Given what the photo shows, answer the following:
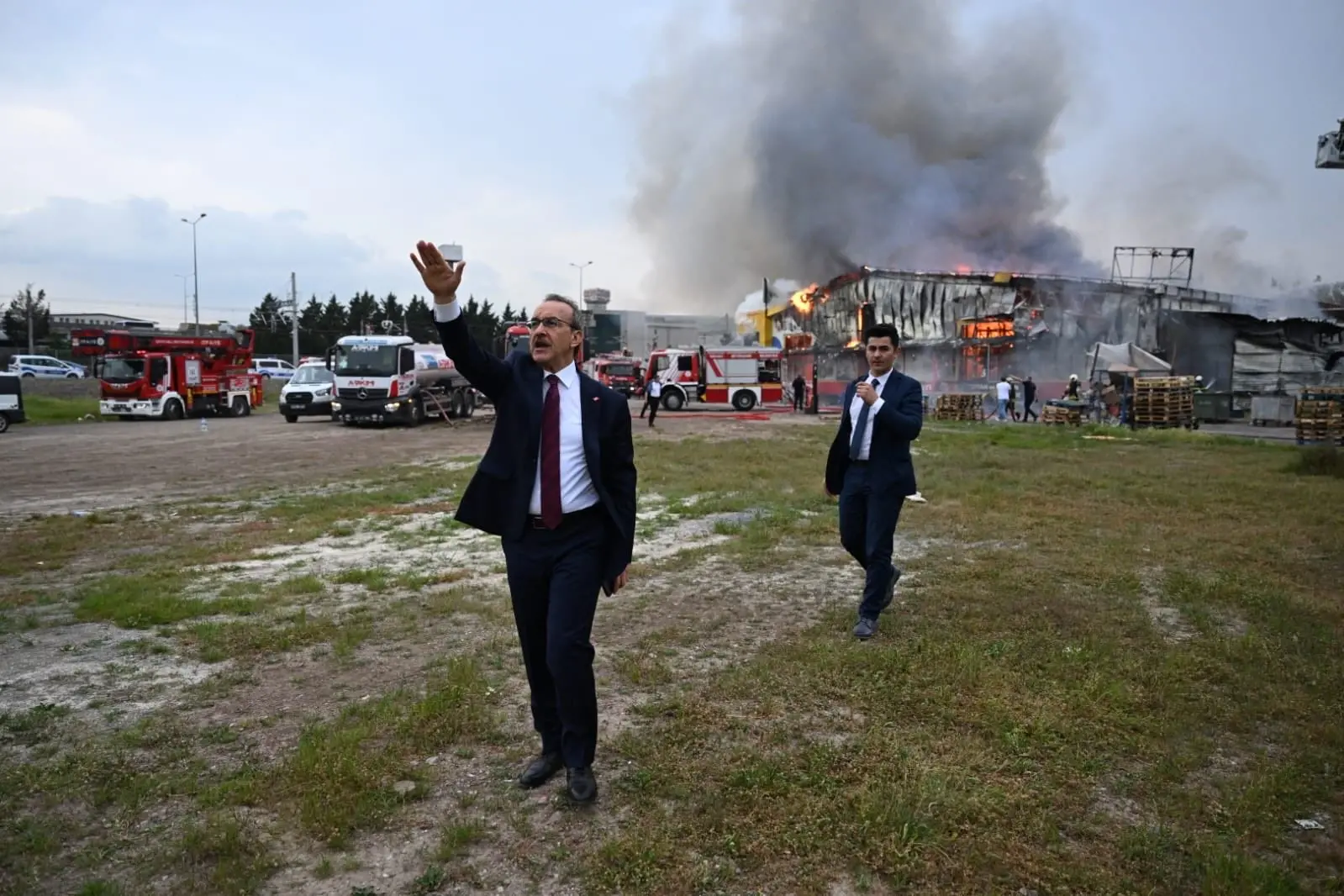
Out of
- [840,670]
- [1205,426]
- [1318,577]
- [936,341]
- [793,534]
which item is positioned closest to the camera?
[840,670]

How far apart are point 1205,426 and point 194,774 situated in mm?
30702

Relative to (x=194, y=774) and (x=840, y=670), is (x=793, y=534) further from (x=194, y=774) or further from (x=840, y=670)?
(x=194, y=774)

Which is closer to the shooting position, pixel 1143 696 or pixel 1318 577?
pixel 1143 696

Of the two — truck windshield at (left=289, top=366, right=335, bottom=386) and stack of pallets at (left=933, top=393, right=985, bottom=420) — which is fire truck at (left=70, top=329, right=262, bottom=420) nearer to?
truck windshield at (left=289, top=366, right=335, bottom=386)

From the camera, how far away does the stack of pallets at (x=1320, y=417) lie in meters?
19.4

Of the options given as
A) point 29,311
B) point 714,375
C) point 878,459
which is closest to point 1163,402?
point 714,375

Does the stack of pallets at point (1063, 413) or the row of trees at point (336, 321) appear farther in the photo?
the row of trees at point (336, 321)

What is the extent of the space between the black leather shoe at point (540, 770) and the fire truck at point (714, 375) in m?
32.5

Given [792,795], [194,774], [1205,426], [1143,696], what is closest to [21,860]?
[194,774]

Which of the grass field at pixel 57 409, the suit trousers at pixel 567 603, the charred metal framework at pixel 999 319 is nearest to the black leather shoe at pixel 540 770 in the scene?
the suit trousers at pixel 567 603

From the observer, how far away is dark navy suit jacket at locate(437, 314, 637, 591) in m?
3.21

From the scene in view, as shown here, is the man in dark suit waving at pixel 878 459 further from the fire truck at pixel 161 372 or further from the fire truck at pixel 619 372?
the fire truck at pixel 619 372

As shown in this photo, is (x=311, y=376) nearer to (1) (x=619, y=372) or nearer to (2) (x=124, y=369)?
(2) (x=124, y=369)

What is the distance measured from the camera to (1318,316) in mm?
36594
